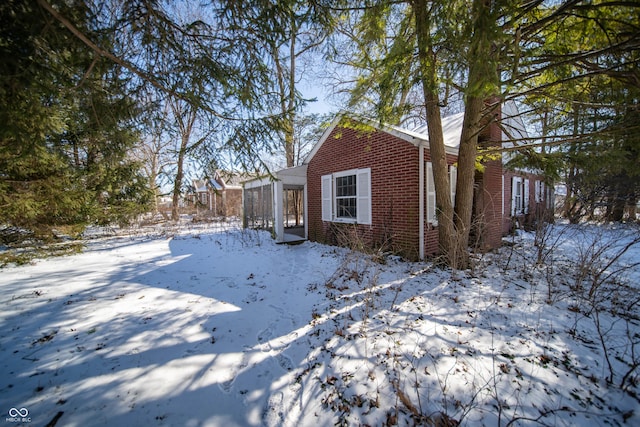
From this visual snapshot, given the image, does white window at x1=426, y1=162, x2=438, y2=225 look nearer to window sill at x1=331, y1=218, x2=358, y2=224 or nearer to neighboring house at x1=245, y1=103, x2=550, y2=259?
neighboring house at x1=245, y1=103, x2=550, y2=259

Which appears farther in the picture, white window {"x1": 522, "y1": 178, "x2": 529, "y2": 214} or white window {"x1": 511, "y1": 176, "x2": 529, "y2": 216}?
white window {"x1": 522, "y1": 178, "x2": 529, "y2": 214}

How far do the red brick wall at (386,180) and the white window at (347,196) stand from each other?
7.8 inches

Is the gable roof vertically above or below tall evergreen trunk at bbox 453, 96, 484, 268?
above

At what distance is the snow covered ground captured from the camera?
77.8 inches

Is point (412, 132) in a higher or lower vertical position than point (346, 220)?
higher

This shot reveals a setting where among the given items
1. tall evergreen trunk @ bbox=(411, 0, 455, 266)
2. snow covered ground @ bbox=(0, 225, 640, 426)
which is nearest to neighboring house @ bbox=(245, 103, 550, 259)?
tall evergreen trunk @ bbox=(411, 0, 455, 266)

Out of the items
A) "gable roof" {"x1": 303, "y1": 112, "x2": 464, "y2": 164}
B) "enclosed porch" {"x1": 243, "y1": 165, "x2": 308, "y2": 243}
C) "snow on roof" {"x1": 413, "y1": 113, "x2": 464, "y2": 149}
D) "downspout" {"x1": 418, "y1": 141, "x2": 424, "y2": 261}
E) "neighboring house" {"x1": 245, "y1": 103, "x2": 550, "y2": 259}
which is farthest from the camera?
"enclosed porch" {"x1": 243, "y1": 165, "x2": 308, "y2": 243}

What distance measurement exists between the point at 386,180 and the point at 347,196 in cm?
176

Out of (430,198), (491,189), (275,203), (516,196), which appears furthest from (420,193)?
(516,196)

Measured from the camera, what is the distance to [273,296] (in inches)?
172

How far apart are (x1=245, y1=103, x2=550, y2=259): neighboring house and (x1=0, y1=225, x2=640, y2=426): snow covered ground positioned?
175 cm

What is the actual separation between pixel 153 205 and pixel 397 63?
A: 891 cm

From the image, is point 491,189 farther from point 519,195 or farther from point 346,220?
point 346,220
